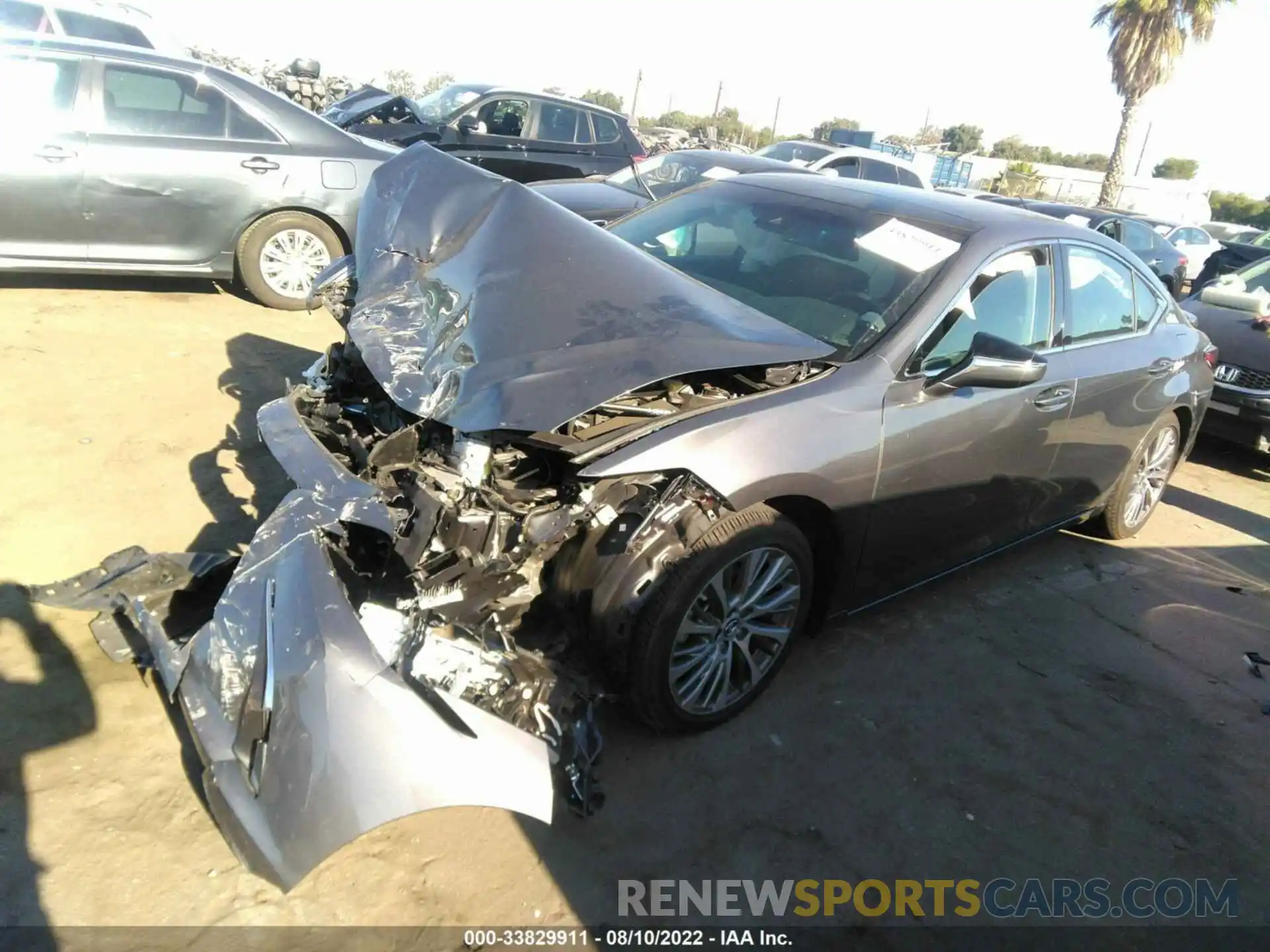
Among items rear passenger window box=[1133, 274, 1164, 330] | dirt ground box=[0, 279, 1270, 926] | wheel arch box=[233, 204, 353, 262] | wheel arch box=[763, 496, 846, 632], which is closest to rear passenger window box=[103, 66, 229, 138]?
wheel arch box=[233, 204, 353, 262]

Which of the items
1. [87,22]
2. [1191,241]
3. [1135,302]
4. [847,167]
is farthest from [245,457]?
[1191,241]

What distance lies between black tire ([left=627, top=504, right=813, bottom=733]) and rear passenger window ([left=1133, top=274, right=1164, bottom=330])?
2.58 metres

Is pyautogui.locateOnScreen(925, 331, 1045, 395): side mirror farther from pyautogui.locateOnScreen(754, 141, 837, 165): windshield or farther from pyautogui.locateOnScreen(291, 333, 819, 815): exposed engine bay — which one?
pyautogui.locateOnScreen(754, 141, 837, 165): windshield

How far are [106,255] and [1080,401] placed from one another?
624 centimetres

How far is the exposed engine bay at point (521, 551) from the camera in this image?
7.83 ft

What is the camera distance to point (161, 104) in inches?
243

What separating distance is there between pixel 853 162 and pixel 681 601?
1113cm

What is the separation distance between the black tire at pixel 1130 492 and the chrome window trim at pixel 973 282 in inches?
54.6

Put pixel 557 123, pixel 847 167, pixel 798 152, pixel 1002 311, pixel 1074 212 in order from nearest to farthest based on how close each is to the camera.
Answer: pixel 1002 311, pixel 557 123, pixel 847 167, pixel 798 152, pixel 1074 212

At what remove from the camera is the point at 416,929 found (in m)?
2.23

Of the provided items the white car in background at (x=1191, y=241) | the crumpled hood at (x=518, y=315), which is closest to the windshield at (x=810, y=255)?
the crumpled hood at (x=518, y=315)

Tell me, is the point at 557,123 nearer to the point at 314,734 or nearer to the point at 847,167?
the point at 847,167

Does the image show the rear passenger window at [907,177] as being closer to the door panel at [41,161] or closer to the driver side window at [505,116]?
the driver side window at [505,116]

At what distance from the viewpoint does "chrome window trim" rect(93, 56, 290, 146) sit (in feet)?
19.5
